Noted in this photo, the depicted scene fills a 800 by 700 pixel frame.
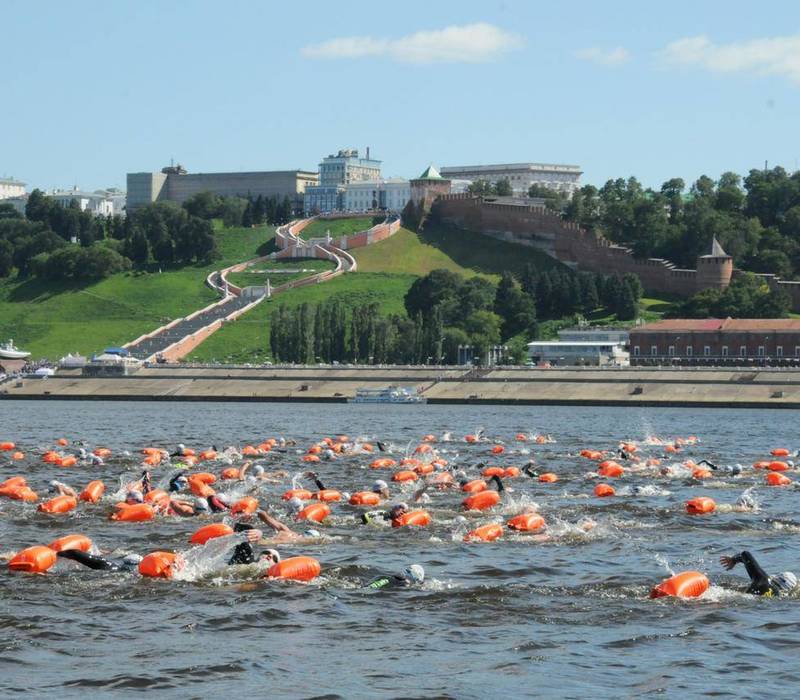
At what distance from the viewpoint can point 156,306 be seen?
16612 centimetres

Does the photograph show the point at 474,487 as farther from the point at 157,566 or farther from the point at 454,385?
the point at 454,385

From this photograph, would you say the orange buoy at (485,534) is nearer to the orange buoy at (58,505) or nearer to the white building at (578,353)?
the orange buoy at (58,505)

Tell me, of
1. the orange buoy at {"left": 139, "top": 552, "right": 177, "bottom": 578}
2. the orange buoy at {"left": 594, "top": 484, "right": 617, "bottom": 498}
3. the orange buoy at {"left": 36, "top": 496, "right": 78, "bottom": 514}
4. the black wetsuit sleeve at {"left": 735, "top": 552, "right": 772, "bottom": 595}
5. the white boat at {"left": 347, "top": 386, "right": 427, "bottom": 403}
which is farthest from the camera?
the white boat at {"left": 347, "top": 386, "right": 427, "bottom": 403}

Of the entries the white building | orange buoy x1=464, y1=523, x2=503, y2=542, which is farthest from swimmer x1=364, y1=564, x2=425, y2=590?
the white building

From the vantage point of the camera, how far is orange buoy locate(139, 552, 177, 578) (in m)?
25.7

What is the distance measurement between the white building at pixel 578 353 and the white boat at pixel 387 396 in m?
28.5

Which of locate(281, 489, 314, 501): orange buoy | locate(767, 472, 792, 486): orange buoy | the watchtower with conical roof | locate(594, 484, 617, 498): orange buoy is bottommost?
locate(767, 472, 792, 486): orange buoy

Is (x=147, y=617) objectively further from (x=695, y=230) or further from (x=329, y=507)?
(x=695, y=230)

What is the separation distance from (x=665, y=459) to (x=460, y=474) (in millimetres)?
11719

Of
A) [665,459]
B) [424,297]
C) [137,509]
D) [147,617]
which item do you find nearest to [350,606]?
[147,617]

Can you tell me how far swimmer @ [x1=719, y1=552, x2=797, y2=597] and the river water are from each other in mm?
418

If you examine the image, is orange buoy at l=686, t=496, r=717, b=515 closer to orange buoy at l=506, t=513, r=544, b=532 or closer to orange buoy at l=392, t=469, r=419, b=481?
orange buoy at l=506, t=513, r=544, b=532

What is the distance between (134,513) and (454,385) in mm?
79505

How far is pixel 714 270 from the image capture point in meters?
160
